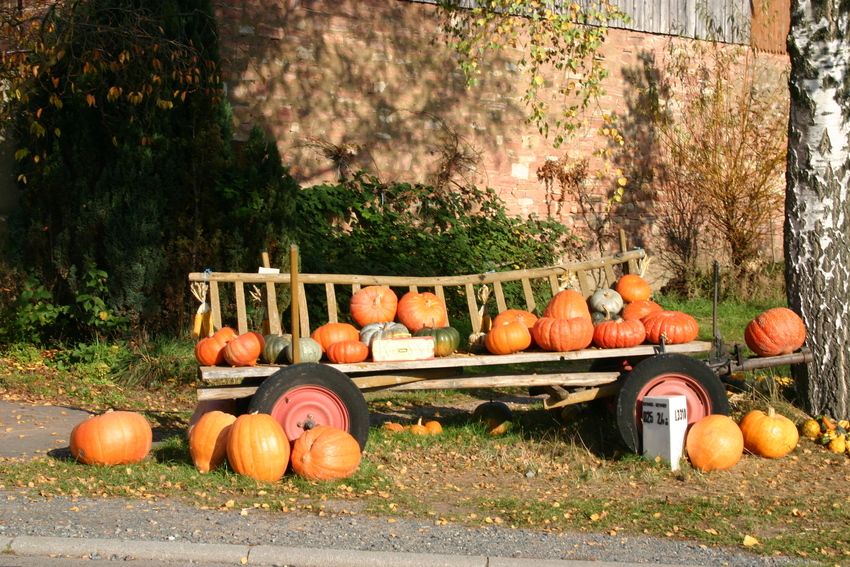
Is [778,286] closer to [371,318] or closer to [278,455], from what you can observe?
[371,318]

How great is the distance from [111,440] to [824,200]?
5932 mm

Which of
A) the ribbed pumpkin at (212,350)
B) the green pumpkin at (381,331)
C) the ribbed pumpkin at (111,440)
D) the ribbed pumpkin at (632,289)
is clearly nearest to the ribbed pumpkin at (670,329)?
the ribbed pumpkin at (632,289)

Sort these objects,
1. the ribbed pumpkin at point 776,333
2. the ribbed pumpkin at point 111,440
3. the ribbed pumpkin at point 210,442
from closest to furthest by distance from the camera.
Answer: the ribbed pumpkin at point 210,442 < the ribbed pumpkin at point 111,440 < the ribbed pumpkin at point 776,333

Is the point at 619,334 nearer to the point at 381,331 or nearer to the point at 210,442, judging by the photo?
the point at 381,331

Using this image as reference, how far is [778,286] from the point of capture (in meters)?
14.7

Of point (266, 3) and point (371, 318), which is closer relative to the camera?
point (371, 318)

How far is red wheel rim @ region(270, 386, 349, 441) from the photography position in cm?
604

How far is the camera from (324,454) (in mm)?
5719

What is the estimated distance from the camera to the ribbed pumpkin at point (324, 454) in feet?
18.7

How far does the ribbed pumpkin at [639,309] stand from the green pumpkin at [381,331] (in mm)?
1792

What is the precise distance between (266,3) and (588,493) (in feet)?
28.5

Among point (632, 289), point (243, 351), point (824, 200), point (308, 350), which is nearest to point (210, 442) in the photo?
point (243, 351)

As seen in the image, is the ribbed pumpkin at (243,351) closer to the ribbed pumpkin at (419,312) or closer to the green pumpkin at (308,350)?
the green pumpkin at (308,350)

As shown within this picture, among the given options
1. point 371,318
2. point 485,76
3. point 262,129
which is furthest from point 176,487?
point 485,76
